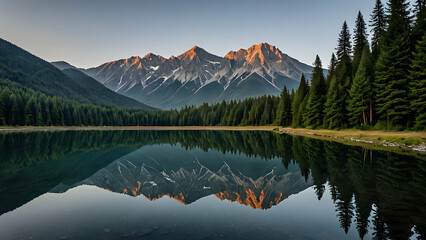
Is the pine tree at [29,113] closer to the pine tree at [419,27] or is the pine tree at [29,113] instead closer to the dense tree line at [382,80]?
the dense tree line at [382,80]

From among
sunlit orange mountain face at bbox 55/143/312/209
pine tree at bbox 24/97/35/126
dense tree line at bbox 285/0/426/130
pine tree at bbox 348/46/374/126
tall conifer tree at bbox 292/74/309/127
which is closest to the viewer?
sunlit orange mountain face at bbox 55/143/312/209

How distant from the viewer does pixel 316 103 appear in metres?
74.8

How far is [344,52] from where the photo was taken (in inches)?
2913

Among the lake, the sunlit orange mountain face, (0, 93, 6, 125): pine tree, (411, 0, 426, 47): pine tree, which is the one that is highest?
(411, 0, 426, 47): pine tree

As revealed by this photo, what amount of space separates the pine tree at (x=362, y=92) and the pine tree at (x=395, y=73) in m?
3.07

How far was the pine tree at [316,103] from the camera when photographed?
73.8 meters

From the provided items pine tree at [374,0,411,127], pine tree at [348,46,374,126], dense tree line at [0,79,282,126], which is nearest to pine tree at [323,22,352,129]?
pine tree at [348,46,374,126]

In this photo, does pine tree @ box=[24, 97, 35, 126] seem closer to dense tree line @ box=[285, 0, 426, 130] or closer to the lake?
the lake

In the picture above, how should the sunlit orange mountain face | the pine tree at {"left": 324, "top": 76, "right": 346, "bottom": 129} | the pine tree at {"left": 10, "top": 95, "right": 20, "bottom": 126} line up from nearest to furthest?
the sunlit orange mountain face, the pine tree at {"left": 324, "top": 76, "right": 346, "bottom": 129}, the pine tree at {"left": 10, "top": 95, "right": 20, "bottom": 126}

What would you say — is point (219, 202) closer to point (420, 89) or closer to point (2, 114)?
point (420, 89)

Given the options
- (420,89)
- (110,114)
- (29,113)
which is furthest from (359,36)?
(110,114)

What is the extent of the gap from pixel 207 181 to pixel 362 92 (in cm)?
4818

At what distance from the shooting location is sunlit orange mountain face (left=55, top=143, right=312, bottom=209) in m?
15.3

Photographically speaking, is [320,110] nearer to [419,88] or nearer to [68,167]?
[419,88]
